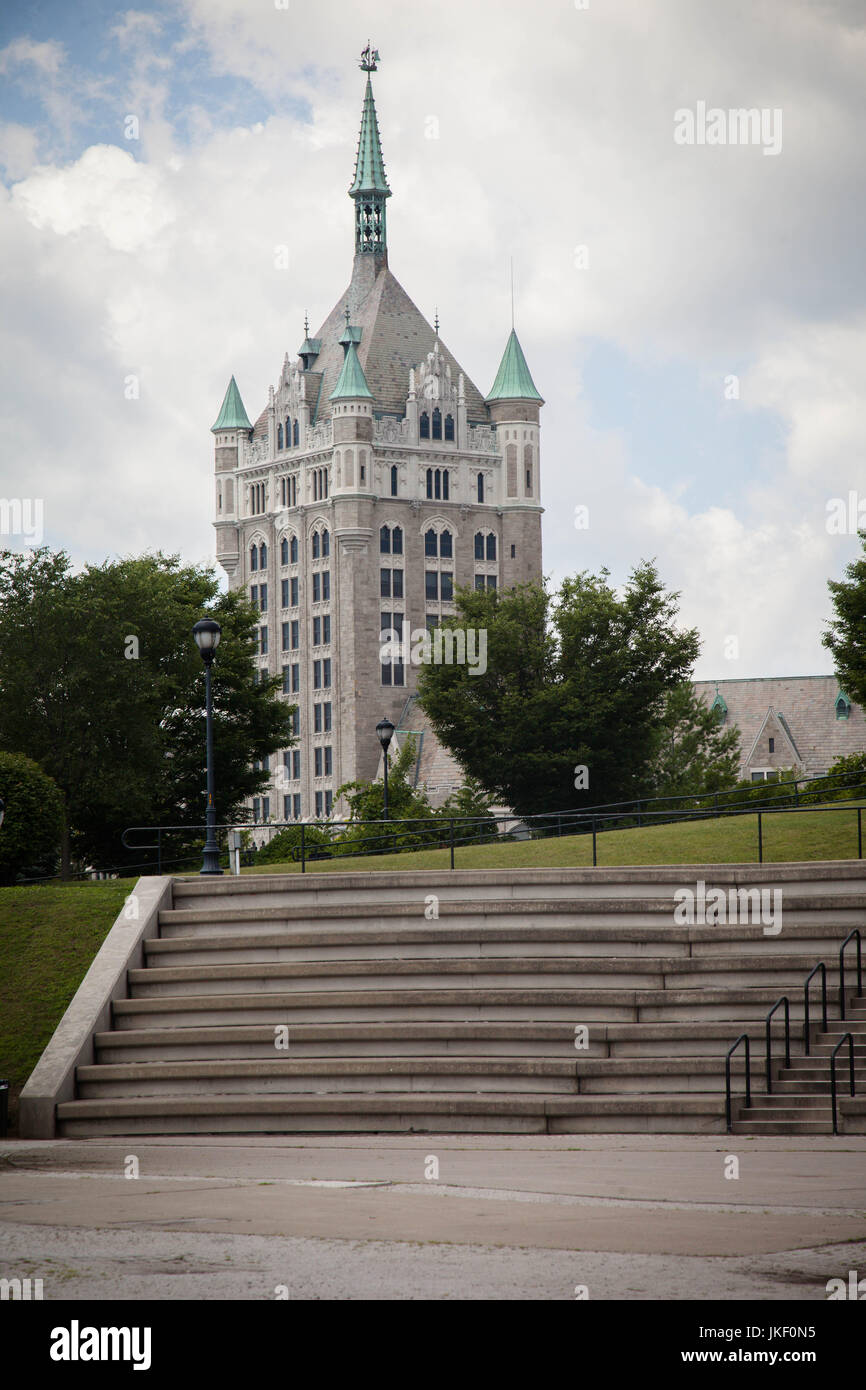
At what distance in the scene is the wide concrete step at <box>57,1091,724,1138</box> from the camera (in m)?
16.9

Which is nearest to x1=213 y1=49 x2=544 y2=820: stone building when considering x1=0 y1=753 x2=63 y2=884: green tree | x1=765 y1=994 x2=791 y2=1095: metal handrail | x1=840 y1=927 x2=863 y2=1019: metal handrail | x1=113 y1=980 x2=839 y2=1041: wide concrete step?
x1=0 y1=753 x2=63 y2=884: green tree

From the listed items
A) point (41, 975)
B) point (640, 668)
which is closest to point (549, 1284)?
point (41, 975)

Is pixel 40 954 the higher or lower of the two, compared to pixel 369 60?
lower

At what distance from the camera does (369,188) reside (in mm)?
141000

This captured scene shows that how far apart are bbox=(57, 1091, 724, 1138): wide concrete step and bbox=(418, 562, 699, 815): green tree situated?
45.3 metres

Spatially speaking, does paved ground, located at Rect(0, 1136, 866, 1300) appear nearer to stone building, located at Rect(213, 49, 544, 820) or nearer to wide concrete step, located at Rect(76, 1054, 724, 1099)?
wide concrete step, located at Rect(76, 1054, 724, 1099)

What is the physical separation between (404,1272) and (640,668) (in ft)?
189

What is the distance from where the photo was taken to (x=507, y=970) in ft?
65.0

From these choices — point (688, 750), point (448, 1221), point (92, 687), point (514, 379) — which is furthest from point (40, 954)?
point (514, 379)

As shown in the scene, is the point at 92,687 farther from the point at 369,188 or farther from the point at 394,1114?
the point at 369,188

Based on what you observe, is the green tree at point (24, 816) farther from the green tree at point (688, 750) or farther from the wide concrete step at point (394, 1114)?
the green tree at point (688, 750)

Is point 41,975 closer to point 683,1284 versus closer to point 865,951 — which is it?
point 865,951

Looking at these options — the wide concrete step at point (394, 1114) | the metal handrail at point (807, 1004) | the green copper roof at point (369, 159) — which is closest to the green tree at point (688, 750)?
the metal handrail at point (807, 1004)

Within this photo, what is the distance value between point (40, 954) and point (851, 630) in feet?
104
